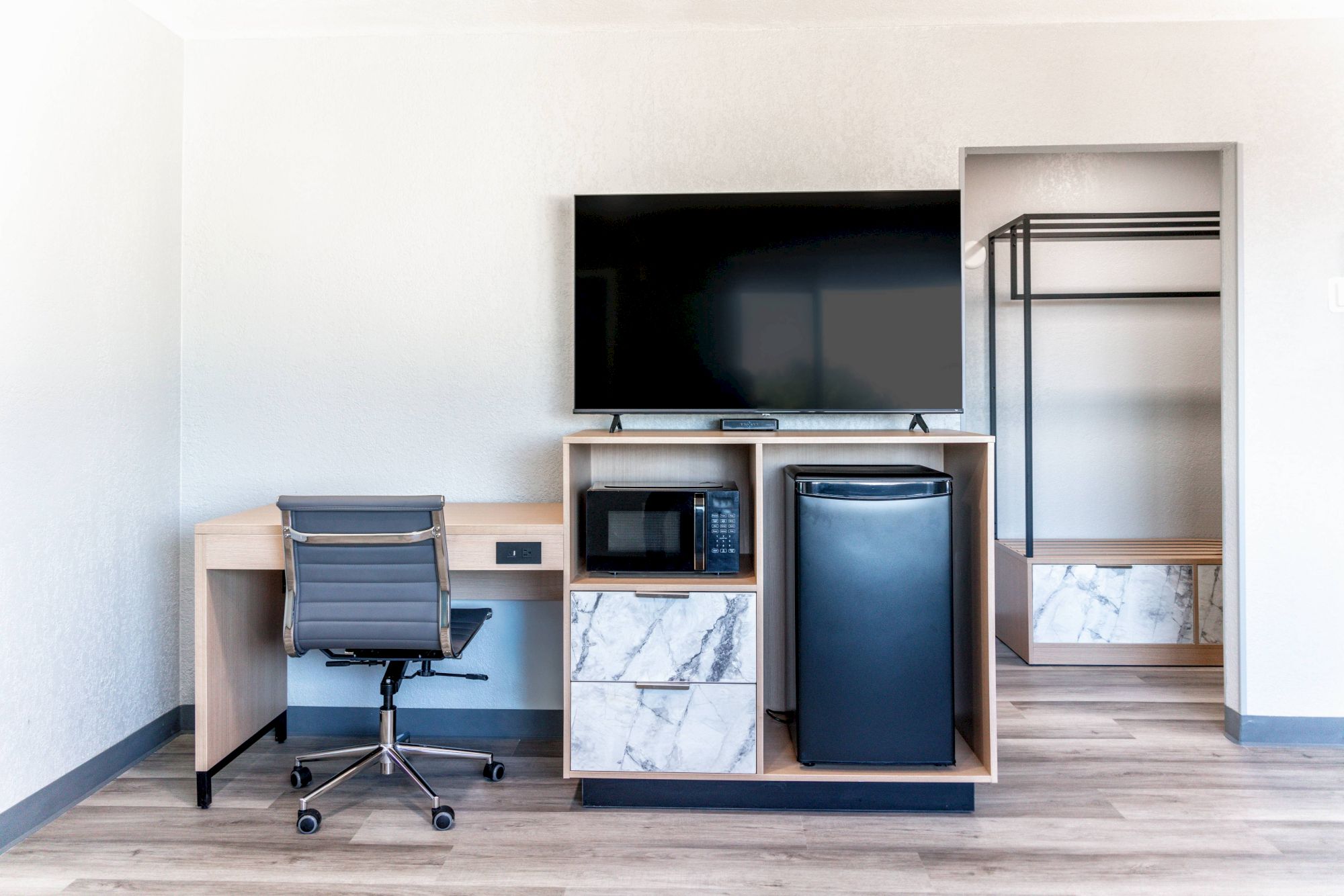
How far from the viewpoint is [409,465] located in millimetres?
2643

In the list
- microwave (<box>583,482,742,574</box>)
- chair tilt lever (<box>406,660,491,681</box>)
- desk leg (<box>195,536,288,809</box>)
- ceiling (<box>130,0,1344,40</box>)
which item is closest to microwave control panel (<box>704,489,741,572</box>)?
microwave (<box>583,482,742,574</box>)

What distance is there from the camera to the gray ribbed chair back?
6.56 ft

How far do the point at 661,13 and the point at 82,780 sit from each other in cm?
283

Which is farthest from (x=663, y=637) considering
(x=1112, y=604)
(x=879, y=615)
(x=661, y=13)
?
(x=1112, y=604)

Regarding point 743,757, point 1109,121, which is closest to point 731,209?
point 1109,121

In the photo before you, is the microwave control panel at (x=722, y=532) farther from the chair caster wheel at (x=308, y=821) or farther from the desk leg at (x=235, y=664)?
the desk leg at (x=235, y=664)

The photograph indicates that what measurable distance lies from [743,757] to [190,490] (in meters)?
2.03

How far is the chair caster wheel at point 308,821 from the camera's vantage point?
6.55ft

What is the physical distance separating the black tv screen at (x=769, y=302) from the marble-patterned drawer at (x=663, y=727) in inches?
32.8

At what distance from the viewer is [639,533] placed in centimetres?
218

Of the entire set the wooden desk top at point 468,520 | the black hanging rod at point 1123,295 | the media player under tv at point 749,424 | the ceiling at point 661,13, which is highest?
the ceiling at point 661,13

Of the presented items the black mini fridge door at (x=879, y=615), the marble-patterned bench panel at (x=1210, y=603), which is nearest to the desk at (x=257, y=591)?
the black mini fridge door at (x=879, y=615)

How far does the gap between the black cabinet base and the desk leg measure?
1.04m

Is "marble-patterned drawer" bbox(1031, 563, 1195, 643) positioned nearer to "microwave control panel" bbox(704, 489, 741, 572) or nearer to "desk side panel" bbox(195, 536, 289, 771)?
"microwave control panel" bbox(704, 489, 741, 572)
